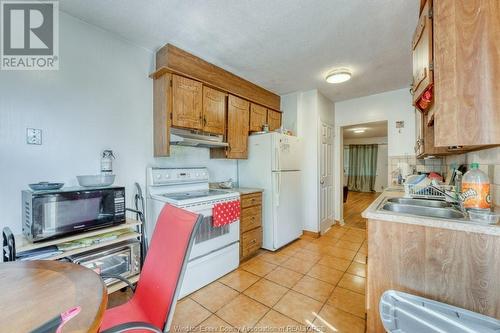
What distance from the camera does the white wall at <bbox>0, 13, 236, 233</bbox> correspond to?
5.13ft

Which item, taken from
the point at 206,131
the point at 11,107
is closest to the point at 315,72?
the point at 206,131

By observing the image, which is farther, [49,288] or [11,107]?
[11,107]

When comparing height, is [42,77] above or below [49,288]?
above

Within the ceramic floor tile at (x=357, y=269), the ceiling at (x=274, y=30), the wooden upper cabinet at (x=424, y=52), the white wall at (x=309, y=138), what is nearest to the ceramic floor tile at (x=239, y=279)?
the ceramic floor tile at (x=357, y=269)

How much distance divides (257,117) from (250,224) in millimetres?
1620

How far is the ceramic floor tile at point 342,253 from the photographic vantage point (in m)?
2.80

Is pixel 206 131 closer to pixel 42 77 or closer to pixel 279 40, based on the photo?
pixel 279 40

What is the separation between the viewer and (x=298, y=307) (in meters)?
1.83

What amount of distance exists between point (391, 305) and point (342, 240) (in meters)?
2.51

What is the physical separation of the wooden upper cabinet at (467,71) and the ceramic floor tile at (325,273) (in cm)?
174

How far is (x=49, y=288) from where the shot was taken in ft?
2.68

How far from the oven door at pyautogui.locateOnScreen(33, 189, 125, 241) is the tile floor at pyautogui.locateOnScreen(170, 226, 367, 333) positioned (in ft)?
3.18

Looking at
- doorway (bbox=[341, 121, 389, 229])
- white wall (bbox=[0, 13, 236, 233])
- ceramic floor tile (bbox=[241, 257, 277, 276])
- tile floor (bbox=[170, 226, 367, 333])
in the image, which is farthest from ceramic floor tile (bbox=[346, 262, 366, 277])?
doorway (bbox=[341, 121, 389, 229])

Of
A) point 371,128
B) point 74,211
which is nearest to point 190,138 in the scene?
point 74,211
